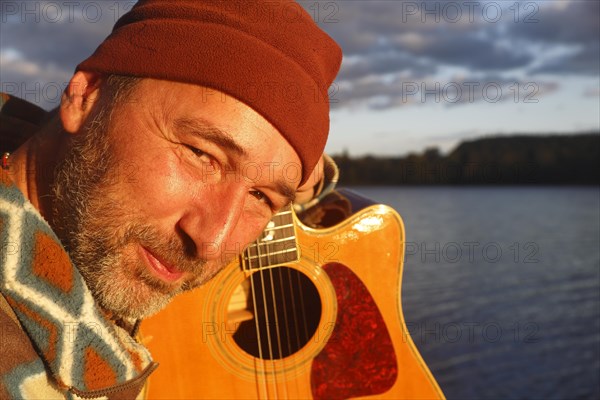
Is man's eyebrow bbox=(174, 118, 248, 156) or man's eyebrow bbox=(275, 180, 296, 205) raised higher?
man's eyebrow bbox=(174, 118, 248, 156)

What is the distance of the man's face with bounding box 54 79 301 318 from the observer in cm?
148

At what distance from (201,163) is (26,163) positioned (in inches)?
23.9

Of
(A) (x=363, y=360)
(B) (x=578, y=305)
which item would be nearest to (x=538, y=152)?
(B) (x=578, y=305)

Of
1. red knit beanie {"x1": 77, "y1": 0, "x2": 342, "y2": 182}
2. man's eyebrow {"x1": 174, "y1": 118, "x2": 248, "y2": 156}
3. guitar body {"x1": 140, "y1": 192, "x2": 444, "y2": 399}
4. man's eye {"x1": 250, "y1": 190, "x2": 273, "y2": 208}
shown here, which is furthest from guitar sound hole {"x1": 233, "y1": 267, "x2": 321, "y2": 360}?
man's eyebrow {"x1": 174, "y1": 118, "x2": 248, "y2": 156}

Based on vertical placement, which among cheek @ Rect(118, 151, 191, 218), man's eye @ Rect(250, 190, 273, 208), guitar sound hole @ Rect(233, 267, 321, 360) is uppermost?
cheek @ Rect(118, 151, 191, 218)

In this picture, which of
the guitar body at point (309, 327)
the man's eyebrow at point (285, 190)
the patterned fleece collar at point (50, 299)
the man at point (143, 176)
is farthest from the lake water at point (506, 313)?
the patterned fleece collar at point (50, 299)

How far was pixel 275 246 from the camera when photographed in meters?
2.19

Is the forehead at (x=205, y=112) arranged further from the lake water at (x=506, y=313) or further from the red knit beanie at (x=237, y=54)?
the lake water at (x=506, y=313)

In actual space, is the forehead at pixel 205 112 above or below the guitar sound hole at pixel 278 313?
above

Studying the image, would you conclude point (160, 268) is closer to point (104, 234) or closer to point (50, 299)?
point (104, 234)

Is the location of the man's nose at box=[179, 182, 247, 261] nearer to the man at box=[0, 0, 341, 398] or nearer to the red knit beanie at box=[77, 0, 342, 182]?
the man at box=[0, 0, 341, 398]

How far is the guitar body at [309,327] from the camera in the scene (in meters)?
2.07

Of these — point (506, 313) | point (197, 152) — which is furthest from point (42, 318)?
point (506, 313)

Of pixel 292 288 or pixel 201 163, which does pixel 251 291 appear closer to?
pixel 292 288
